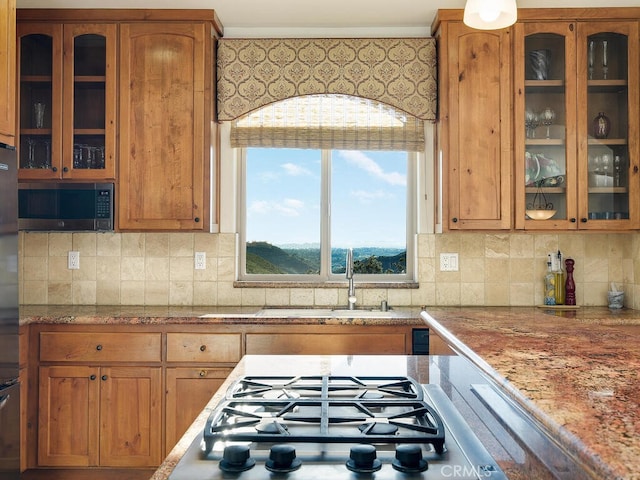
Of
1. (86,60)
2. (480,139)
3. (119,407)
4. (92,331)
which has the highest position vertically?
(86,60)

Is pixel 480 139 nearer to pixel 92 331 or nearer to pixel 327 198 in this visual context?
pixel 327 198

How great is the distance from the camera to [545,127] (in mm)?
3160

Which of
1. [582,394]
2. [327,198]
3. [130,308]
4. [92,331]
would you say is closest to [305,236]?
[327,198]

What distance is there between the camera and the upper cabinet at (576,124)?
Answer: 3.12 m

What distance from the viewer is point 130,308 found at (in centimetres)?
332

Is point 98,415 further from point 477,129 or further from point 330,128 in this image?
point 477,129

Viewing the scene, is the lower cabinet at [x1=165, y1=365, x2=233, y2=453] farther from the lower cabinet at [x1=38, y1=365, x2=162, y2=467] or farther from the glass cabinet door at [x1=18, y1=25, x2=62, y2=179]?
the glass cabinet door at [x1=18, y1=25, x2=62, y2=179]

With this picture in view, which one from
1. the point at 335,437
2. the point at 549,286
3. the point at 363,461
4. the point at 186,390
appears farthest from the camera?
the point at 549,286

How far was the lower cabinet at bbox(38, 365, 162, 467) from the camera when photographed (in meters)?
2.91

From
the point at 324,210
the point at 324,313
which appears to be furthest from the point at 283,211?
the point at 324,313

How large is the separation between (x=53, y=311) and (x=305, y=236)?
155 centimetres

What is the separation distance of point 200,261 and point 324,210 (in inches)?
33.6

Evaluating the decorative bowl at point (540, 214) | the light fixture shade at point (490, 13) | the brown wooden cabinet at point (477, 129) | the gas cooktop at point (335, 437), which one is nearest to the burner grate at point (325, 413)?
the gas cooktop at point (335, 437)
